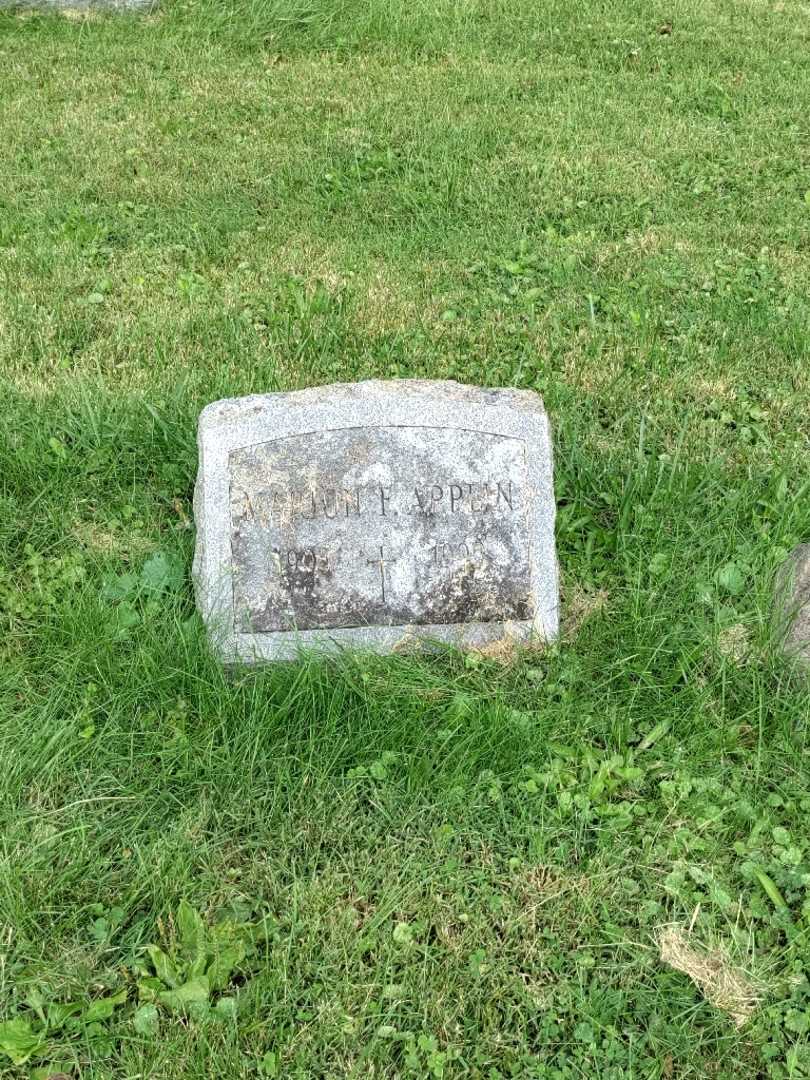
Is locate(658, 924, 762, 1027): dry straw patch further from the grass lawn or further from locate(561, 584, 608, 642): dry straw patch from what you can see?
locate(561, 584, 608, 642): dry straw patch

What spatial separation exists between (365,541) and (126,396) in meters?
1.38

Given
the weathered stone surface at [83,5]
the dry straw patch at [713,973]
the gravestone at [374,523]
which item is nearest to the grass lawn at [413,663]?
the dry straw patch at [713,973]

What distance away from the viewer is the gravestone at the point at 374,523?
3064 mm

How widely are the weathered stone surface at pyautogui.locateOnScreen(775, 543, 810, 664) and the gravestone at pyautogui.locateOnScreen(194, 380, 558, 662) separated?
66 centimetres

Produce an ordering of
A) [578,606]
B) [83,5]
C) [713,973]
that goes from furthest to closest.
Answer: [83,5] → [578,606] → [713,973]

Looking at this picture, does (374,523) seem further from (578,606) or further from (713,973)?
(713,973)

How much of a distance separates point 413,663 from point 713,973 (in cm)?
112

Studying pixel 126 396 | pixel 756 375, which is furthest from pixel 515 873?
pixel 756 375

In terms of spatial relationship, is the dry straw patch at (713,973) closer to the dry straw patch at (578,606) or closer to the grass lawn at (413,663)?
the grass lawn at (413,663)

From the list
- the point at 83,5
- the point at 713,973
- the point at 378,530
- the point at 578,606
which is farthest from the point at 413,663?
the point at 83,5

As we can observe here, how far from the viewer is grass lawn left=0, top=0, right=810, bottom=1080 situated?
7.51 feet

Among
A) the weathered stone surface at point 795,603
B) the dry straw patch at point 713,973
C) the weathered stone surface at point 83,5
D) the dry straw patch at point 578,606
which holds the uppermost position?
the weathered stone surface at point 83,5

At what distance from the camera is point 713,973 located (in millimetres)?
2340

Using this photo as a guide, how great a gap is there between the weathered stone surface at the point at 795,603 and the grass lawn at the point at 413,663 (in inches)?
2.0
